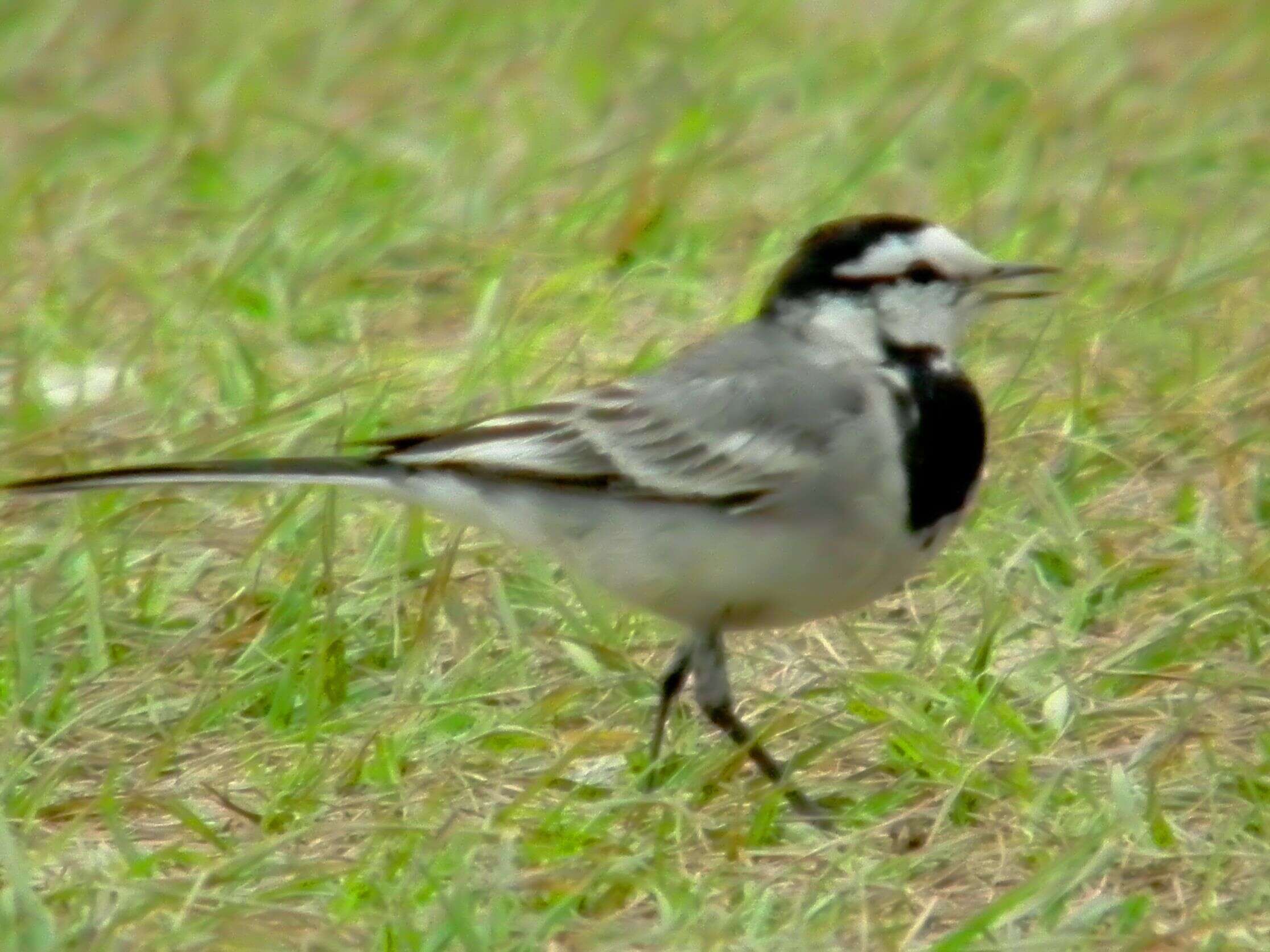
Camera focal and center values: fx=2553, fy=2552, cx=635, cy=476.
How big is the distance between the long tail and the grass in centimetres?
40

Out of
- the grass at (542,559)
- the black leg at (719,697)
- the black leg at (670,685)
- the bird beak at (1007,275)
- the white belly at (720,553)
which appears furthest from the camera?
the bird beak at (1007,275)

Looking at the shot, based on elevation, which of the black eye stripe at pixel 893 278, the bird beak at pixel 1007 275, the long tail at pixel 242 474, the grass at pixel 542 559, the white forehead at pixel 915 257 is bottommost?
the grass at pixel 542 559

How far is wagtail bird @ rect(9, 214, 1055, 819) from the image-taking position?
4.29 m

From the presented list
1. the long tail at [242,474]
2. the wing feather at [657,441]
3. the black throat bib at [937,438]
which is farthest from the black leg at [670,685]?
the long tail at [242,474]

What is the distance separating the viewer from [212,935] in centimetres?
369

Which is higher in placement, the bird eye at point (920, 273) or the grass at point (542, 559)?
the bird eye at point (920, 273)

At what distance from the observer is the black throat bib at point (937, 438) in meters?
4.32

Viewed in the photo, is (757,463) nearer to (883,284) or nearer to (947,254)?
(883,284)

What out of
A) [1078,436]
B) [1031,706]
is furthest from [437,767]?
[1078,436]

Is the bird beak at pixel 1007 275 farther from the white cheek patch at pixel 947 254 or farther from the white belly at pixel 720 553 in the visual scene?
the white belly at pixel 720 553

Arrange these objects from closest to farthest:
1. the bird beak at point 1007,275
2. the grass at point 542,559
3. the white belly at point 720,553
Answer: the grass at point 542,559 → the white belly at point 720,553 → the bird beak at point 1007,275

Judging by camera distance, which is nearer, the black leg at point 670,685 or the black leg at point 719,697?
the black leg at point 719,697

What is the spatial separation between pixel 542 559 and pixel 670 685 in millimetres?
850

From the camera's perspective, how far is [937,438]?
4.39m
